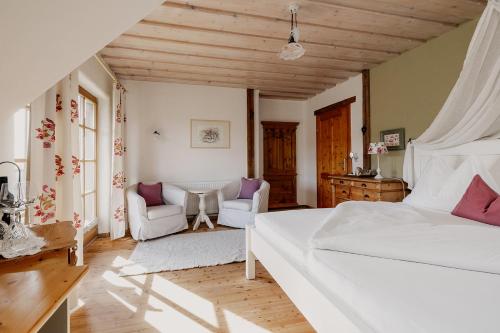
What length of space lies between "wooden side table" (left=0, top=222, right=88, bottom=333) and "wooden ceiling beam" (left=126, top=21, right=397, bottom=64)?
2196 millimetres

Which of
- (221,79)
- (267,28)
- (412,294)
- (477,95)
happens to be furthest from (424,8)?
(221,79)

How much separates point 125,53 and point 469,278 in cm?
379

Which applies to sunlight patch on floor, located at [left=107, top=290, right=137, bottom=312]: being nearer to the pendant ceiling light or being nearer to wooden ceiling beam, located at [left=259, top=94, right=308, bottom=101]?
the pendant ceiling light

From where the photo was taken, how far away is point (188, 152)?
182 inches

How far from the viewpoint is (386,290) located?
912mm

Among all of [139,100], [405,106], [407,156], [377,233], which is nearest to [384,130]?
[405,106]

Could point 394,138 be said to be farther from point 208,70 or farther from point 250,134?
point 208,70

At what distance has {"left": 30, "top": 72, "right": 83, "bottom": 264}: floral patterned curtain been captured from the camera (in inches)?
70.8

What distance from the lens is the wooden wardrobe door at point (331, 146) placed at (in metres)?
4.42

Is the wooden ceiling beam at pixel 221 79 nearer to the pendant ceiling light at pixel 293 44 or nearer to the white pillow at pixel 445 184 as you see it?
the pendant ceiling light at pixel 293 44

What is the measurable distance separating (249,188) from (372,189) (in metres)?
2.01

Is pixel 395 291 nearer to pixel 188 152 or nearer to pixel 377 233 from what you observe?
pixel 377 233

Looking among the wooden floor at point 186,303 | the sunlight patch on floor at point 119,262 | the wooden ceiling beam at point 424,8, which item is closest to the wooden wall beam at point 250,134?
the wooden floor at point 186,303

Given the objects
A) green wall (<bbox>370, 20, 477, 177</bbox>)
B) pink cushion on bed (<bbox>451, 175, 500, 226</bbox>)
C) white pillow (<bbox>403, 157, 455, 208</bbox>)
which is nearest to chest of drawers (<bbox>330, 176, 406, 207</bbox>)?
white pillow (<bbox>403, 157, 455, 208</bbox>)
